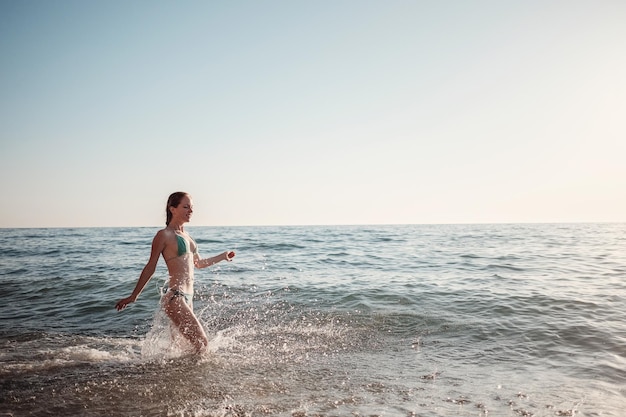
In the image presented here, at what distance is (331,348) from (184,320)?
2288mm

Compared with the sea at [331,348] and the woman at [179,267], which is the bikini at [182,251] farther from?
the sea at [331,348]

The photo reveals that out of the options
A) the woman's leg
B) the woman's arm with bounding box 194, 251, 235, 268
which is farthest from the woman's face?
the woman's leg

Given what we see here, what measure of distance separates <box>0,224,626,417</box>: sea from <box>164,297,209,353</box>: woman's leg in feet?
0.85

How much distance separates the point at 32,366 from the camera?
5.43 m

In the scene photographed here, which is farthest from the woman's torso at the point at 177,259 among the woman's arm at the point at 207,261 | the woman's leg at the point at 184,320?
the woman's arm at the point at 207,261

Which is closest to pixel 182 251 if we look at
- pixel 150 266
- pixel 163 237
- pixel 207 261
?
pixel 163 237

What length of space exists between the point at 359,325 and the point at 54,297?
27.9ft

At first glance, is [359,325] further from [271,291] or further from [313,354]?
[271,291]

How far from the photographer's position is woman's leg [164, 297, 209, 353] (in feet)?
18.5

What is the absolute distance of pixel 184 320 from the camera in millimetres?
5656

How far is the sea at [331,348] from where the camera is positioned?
4.24 meters

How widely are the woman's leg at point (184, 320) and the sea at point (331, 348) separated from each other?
26 cm

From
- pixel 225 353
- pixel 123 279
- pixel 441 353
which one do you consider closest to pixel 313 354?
pixel 225 353

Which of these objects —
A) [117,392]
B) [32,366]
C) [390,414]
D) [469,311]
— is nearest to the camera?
[390,414]
